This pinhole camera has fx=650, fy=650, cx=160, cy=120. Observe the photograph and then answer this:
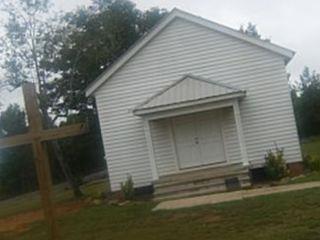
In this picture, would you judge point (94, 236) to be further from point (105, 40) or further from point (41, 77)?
point (105, 40)

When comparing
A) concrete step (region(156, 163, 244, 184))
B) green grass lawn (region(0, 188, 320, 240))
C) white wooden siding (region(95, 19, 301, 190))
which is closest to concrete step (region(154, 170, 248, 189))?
concrete step (region(156, 163, 244, 184))

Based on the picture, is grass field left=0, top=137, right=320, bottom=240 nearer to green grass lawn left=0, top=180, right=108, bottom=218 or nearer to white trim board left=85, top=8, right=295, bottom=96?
white trim board left=85, top=8, right=295, bottom=96

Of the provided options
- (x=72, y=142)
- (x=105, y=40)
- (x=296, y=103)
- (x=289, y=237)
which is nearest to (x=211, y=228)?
(x=289, y=237)

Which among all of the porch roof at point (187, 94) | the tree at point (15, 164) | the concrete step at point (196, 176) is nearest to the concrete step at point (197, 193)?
the concrete step at point (196, 176)

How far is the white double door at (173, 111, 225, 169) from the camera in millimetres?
22344

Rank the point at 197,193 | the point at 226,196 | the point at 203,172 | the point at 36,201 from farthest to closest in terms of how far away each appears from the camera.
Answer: the point at 36,201 < the point at 203,172 < the point at 197,193 < the point at 226,196

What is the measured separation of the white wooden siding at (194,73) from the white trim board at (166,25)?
185 mm

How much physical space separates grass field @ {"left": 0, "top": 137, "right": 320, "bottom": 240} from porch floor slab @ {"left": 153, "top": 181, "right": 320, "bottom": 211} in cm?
62

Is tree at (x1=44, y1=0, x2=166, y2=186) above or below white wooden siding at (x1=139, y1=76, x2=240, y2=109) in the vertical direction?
above

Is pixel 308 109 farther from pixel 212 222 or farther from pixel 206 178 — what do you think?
pixel 212 222

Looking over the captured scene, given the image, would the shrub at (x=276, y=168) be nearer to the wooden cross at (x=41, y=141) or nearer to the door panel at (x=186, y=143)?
the door panel at (x=186, y=143)

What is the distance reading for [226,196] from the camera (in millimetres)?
17875

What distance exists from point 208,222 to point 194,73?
390 inches

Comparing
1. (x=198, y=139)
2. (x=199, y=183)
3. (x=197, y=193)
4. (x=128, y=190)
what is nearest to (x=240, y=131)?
(x=198, y=139)
